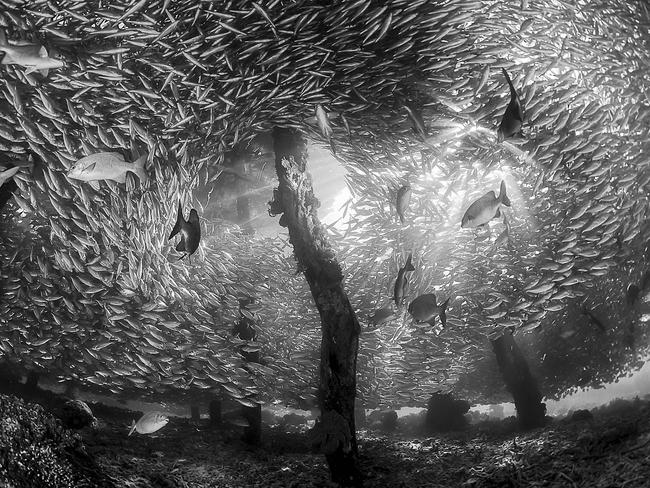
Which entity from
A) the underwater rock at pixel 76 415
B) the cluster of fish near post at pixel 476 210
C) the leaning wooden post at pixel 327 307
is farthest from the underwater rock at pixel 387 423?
the leaning wooden post at pixel 327 307

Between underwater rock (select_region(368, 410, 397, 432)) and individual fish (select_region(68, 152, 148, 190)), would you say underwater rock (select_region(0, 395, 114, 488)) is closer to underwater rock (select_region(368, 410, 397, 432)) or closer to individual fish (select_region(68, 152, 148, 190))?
individual fish (select_region(68, 152, 148, 190))

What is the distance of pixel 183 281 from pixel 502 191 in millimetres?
7446

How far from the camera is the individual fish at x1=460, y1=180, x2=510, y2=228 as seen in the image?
16.8 feet

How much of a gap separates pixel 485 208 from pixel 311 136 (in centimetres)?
433

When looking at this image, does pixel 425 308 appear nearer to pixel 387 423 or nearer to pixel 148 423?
pixel 148 423

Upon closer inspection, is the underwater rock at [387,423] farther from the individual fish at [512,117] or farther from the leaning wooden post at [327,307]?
the individual fish at [512,117]

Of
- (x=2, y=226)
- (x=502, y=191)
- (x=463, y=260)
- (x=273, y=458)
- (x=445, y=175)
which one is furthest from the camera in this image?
(x=463, y=260)

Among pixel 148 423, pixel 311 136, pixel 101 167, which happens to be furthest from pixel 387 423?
pixel 101 167

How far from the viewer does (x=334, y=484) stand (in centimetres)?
523

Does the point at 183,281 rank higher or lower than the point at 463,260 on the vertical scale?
lower

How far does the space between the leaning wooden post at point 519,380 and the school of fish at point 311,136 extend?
150 cm

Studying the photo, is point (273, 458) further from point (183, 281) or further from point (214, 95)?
point (214, 95)

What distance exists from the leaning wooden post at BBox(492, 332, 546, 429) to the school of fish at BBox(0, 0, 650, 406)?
1497mm

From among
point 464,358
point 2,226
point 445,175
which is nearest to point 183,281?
point 2,226
